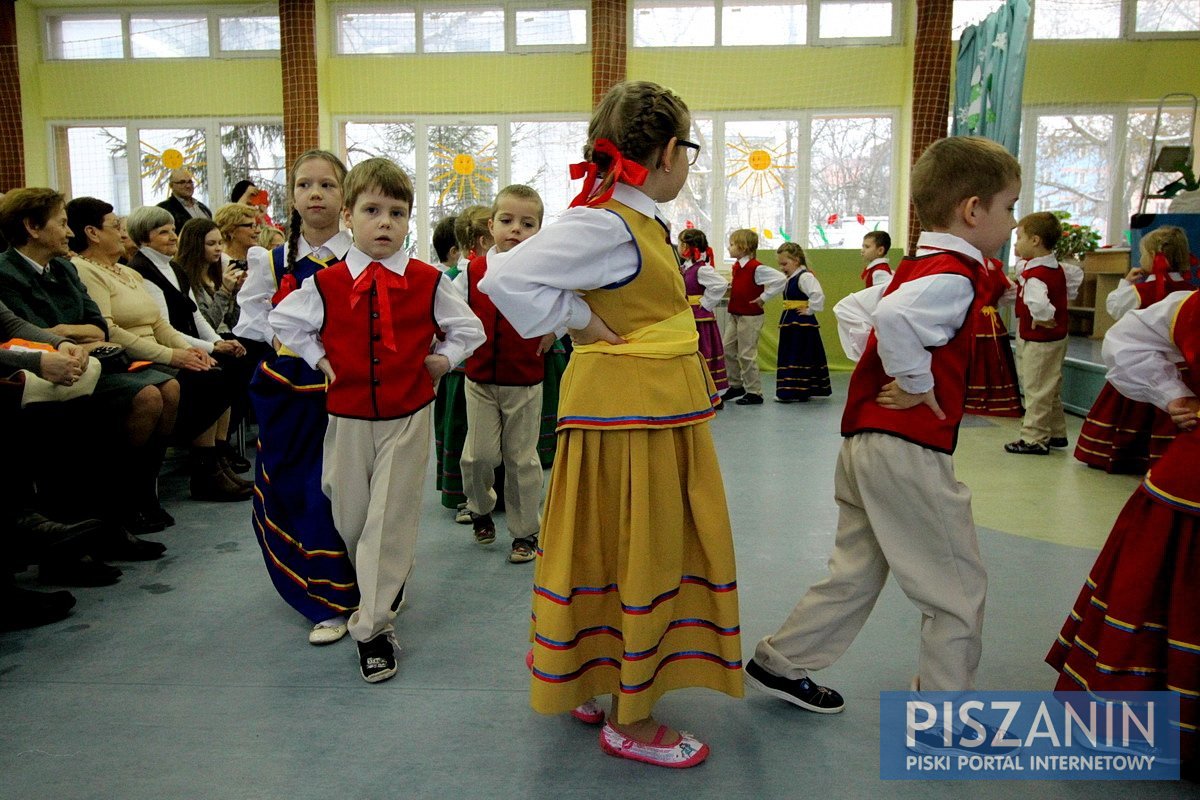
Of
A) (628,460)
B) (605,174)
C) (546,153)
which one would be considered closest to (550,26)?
(546,153)

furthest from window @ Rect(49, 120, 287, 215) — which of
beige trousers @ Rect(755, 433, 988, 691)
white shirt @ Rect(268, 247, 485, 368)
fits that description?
beige trousers @ Rect(755, 433, 988, 691)

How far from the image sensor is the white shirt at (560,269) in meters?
1.65

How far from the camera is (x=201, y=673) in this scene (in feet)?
7.47

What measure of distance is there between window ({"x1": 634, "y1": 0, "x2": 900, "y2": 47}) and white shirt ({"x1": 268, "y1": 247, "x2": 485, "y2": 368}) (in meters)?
8.30

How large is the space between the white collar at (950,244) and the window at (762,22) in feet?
28.4

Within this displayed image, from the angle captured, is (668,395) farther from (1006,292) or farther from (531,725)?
(1006,292)

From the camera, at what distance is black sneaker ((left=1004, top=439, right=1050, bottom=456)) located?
5.14 metres

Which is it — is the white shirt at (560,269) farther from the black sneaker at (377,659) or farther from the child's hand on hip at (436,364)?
the black sneaker at (377,659)

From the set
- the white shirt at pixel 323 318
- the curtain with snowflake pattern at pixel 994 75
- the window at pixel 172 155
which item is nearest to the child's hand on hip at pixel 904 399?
the white shirt at pixel 323 318

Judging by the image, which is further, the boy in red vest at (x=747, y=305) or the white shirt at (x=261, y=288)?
the boy in red vest at (x=747, y=305)

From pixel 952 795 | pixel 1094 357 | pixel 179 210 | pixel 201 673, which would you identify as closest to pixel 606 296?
pixel 952 795

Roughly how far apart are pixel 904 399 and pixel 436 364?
1174mm

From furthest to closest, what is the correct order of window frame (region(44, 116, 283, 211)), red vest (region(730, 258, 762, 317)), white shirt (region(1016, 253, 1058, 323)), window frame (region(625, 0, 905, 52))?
window frame (region(44, 116, 283, 211))
window frame (region(625, 0, 905, 52))
red vest (region(730, 258, 762, 317))
white shirt (region(1016, 253, 1058, 323))

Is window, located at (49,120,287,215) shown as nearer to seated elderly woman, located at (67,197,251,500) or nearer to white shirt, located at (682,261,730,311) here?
white shirt, located at (682,261,730,311)
